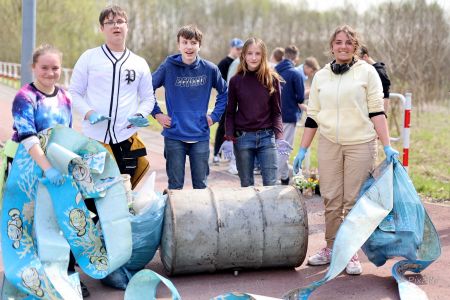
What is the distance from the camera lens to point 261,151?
5.85 meters

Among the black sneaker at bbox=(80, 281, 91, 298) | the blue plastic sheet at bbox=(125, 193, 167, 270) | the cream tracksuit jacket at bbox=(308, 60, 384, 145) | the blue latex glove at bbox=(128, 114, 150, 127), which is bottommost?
the black sneaker at bbox=(80, 281, 91, 298)

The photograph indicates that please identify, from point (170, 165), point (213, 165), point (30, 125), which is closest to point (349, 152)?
point (170, 165)

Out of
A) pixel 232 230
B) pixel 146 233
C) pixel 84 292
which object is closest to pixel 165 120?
pixel 146 233

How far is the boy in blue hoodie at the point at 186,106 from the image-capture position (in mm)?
5645

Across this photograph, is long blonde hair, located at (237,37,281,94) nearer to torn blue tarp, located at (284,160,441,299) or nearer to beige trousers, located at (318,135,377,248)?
beige trousers, located at (318,135,377,248)

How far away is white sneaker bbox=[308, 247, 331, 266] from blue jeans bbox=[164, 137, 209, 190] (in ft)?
3.90

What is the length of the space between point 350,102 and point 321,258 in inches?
51.0

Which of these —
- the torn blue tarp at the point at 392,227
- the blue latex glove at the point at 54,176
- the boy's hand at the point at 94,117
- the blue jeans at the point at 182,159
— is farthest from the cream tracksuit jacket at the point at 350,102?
the blue latex glove at the point at 54,176

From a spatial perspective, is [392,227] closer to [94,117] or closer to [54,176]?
[94,117]

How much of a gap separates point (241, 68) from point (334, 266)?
2.13 meters

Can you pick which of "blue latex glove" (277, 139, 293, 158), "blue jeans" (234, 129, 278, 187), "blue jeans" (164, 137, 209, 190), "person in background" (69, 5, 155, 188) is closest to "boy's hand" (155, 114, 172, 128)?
"blue jeans" (164, 137, 209, 190)

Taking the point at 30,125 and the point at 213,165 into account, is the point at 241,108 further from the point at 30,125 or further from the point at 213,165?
the point at 213,165

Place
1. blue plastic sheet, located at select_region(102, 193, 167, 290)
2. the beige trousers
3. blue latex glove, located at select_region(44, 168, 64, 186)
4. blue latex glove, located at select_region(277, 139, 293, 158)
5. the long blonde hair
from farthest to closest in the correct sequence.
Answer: blue latex glove, located at select_region(277, 139, 293, 158), the long blonde hair, the beige trousers, blue plastic sheet, located at select_region(102, 193, 167, 290), blue latex glove, located at select_region(44, 168, 64, 186)

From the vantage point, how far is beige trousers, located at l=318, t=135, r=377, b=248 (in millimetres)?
5035
